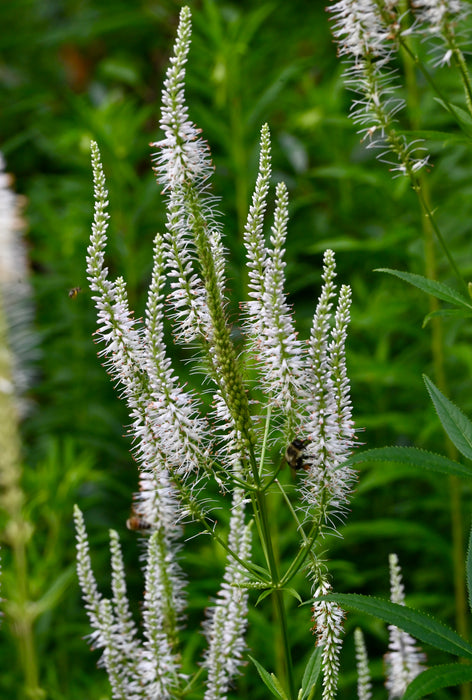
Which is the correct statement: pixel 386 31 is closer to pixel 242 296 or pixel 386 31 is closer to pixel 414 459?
pixel 414 459

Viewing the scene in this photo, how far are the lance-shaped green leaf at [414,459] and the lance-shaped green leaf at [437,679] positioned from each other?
26 centimetres

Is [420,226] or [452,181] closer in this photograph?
[420,226]

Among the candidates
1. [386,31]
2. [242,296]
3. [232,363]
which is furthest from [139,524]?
[242,296]

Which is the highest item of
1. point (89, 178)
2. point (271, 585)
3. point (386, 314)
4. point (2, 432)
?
point (89, 178)

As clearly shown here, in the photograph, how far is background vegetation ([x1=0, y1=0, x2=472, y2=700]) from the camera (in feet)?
9.05

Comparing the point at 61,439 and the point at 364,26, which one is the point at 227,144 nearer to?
the point at 61,439

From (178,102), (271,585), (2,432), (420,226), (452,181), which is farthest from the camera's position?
(452,181)

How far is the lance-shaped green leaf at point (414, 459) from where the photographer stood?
1.08m

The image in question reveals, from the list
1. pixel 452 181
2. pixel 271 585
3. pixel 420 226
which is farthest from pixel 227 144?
pixel 271 585

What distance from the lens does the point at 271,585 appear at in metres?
1.20

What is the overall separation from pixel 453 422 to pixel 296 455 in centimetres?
29

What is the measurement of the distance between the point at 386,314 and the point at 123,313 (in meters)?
1.75

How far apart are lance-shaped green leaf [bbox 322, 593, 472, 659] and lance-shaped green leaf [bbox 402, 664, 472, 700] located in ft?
0.14

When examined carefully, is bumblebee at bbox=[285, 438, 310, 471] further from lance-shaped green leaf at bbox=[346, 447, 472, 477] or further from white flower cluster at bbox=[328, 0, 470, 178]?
white flower cluster at bbox=[328, 0, 470, 178]
